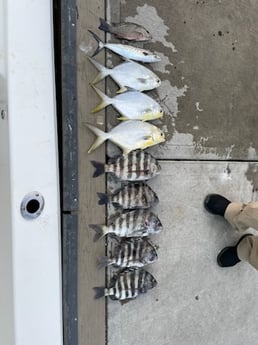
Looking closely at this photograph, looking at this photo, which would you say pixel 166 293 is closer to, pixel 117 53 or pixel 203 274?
pixel 203 274

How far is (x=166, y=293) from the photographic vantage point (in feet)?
7.99

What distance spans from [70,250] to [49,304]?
15.3 inches

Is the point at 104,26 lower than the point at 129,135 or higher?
higher

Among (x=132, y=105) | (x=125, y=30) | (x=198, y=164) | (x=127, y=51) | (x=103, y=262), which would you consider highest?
(x=125, y=30)

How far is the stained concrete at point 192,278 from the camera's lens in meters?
2.39

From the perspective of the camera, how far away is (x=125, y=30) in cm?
220

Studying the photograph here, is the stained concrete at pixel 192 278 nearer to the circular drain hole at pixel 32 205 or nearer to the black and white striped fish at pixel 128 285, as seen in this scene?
the black and white striped fish at pixel 128 285

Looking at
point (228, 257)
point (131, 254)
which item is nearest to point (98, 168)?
point (131, 254)

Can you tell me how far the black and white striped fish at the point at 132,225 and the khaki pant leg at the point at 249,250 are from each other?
591mm

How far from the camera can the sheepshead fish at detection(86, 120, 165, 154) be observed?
7.06 feet

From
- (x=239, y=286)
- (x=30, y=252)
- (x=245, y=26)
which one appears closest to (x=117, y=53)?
(x=245, y=26)

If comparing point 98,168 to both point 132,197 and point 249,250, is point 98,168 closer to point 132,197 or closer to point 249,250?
point 132,197

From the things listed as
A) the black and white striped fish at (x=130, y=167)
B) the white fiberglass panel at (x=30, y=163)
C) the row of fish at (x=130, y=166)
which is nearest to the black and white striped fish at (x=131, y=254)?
the row of fish at (x=130, y=166)

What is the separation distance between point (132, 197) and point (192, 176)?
44 centimetres
